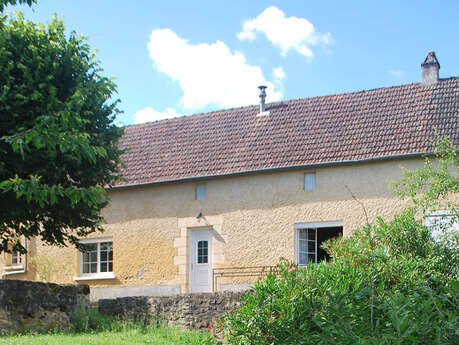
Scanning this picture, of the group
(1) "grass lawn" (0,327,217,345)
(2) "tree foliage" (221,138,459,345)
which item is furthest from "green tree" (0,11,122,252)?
(2) "tree foliage" (221,138,459,345)

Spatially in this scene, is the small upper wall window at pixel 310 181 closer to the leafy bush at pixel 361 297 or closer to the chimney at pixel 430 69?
the chimney at pixel 430 69

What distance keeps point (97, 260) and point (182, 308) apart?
7771 millimetres

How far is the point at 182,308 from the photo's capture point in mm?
14406

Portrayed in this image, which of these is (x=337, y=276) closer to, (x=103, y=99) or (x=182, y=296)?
(x=182, y=296)

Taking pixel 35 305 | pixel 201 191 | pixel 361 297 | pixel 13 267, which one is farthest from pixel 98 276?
pixel 361 297

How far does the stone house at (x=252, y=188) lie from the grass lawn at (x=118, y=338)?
18.6 ft

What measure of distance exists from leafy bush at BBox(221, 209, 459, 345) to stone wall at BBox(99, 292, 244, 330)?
3.00m

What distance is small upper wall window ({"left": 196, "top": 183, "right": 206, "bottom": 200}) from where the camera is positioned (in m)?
20.0

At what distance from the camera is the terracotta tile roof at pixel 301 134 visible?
1827 cm

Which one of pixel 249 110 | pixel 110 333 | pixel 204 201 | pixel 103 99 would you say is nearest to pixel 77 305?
pixel 110 333

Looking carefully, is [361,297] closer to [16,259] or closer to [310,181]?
[310,181]

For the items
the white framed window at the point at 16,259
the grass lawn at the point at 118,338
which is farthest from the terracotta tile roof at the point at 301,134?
the grass lawn at the point at 118,338

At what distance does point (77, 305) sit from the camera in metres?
14.5

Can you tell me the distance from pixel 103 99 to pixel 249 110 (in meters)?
7.85
